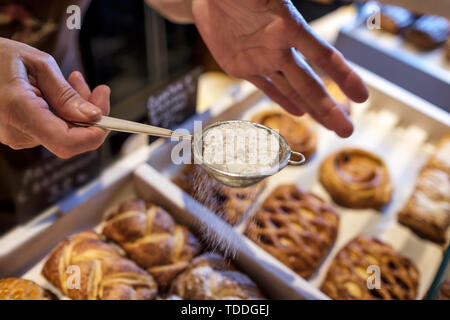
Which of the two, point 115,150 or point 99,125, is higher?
point 99,125

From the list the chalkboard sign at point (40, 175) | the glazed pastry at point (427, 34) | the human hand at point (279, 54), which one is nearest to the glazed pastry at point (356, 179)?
the human hand at point (279, 54)

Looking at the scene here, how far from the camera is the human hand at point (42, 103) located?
70 cm

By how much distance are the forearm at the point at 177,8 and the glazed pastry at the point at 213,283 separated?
2.79ft

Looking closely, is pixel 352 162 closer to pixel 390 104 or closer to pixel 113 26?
pixel 390 104

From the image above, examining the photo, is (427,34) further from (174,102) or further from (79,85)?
(79,85)

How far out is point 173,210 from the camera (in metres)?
1.30

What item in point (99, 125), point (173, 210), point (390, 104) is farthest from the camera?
point (390, 104)

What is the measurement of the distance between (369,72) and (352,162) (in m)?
0.50

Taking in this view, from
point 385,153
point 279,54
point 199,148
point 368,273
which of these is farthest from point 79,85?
point 385,153

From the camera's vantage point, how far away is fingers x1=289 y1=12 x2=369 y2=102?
0.94 m
